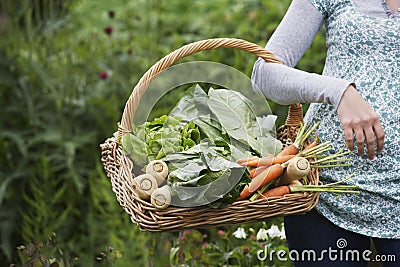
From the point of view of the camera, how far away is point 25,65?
9.84ft

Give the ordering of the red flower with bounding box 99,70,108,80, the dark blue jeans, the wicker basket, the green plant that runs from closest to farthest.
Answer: the wicker basket < the dark blue jeans < the green plant < the red flower with bounding box 99,70,108,80

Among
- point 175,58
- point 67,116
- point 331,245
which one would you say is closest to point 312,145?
point 331,245

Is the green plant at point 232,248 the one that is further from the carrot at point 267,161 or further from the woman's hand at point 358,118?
the woman's hand at point 358,118

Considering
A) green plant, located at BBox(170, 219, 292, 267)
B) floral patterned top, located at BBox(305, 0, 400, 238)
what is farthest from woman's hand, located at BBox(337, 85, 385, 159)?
green plant, located at BBox(170, 219, 292, 267)

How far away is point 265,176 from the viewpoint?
59.2 inches

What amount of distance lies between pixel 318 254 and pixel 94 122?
1.72m

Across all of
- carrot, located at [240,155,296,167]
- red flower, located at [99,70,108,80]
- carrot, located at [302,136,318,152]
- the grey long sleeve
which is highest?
red flower, located at [99,70,108,80]

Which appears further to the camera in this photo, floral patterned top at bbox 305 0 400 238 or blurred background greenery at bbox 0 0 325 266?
blurred background greenery at bbox 0 0 325 266

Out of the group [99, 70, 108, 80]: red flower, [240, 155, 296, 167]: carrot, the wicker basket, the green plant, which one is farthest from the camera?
[99, 70, 108, 80]: red flower

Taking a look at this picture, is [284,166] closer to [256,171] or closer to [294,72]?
[256,171]

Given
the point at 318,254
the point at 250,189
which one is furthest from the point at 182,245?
the point at 250,189

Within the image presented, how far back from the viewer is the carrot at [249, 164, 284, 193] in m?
1.49

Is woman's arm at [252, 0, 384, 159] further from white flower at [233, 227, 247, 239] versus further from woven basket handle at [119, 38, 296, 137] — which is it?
white flower at [233, 227, 247, 239]

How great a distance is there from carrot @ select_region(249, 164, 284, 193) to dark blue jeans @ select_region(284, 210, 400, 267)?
22 cm
